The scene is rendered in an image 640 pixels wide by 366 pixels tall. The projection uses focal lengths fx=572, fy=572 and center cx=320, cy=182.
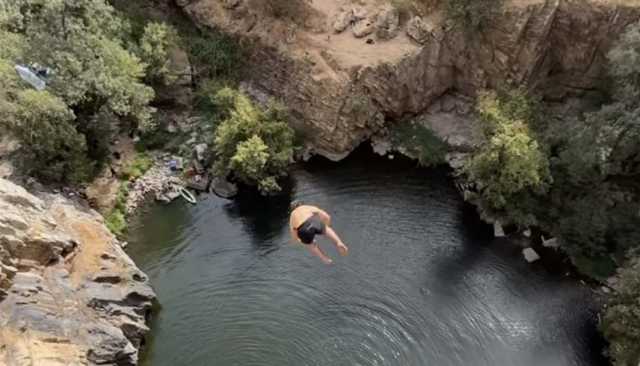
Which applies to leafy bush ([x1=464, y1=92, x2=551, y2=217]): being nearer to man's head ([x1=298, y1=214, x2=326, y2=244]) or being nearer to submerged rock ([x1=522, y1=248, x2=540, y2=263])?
submerged rock ([x1=522, y1=248, x2=540, y2=263])

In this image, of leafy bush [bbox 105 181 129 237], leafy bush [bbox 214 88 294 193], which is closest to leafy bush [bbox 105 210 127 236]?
leafy bush [bbox 105 181 129 237]

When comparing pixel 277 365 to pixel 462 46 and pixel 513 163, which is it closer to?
pixel 513 163

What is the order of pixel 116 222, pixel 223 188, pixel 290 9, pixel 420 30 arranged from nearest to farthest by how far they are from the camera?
pixel 116 222
pixel 223 188
pixel 420 30
pixel 290 9

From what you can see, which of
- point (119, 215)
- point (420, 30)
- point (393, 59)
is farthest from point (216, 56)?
point (420, 30)

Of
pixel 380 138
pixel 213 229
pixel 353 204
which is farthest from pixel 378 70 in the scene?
pixel 213 229

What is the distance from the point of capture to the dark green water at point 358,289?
63.3ft

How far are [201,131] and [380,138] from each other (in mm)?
8486

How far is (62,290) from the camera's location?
17938mm

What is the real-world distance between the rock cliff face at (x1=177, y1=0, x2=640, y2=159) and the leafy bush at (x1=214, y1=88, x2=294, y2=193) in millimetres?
2026

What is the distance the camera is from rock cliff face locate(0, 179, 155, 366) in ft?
52.8

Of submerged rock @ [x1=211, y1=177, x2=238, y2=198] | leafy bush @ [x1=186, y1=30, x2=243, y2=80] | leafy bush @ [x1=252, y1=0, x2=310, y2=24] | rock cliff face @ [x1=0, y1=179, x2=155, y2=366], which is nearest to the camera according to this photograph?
rock cliff face @ [x1=0, y1=179, x2=155, y2=366]

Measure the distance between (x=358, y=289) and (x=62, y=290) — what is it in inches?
393

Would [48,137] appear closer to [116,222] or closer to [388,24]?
[116,222]

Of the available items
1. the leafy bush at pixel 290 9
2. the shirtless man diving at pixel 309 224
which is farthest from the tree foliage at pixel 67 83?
the shirtless man diving at pixel 309 224
